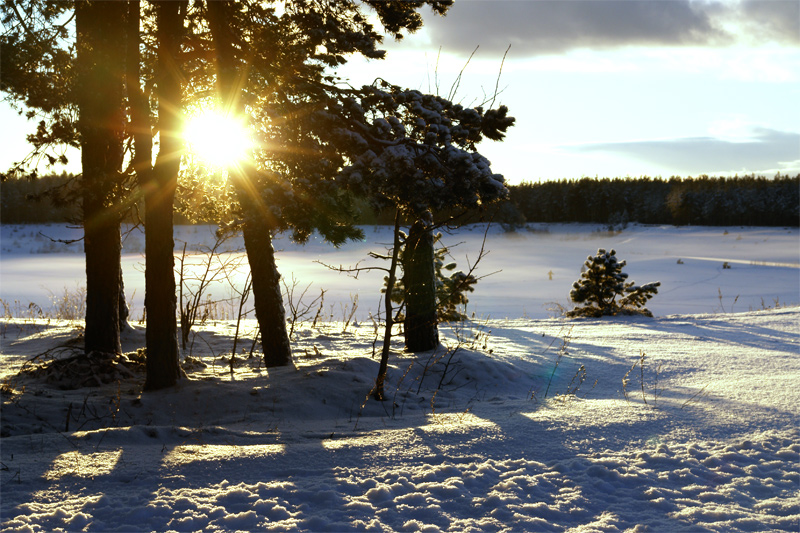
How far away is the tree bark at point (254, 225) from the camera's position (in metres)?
6.24

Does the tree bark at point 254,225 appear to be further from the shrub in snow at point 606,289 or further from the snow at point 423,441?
the shrub in snow at point 606,289

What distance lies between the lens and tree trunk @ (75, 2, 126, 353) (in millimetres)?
7016

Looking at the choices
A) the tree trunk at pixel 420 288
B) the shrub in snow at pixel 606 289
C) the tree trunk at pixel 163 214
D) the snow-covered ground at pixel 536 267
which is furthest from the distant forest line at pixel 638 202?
the tree trunk at pixel 163 214

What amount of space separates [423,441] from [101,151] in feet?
19.1

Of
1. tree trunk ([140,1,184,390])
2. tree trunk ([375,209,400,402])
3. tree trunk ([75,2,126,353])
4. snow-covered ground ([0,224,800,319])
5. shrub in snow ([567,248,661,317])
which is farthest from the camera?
snow-covered ground ([0,224,800,319])

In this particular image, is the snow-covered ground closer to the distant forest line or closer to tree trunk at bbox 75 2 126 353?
tree trunk at bbox 75 2 126 353

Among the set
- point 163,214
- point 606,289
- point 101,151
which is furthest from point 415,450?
point 606,289

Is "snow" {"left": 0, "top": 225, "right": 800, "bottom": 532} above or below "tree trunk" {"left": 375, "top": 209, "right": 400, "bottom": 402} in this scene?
below

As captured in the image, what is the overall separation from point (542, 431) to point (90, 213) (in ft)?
20.2

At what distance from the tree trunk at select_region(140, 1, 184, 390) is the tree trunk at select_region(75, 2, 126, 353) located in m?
0.97

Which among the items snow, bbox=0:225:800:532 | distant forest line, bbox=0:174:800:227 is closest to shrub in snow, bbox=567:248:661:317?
snow, bbox=0:225:800:532

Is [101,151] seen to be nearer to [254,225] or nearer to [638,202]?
[254,225]

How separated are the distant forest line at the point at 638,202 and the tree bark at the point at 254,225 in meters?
46.0

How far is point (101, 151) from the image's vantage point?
24.7ft
